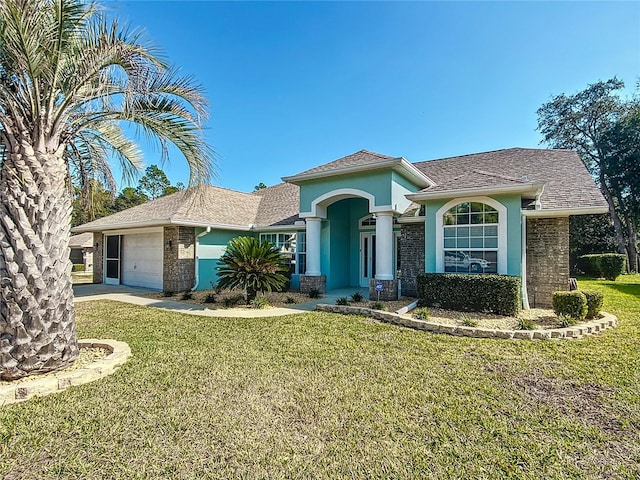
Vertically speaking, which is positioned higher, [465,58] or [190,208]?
[465,58]

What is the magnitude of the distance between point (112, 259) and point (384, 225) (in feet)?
52.8

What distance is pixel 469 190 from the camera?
10.0 meters

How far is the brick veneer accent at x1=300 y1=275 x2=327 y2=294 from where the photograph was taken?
1395 cm

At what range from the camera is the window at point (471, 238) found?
1015 centimetres

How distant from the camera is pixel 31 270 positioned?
4879 mm

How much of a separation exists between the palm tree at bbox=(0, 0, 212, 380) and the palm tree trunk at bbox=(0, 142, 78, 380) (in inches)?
0.5

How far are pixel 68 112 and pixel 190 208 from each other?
10.1 m

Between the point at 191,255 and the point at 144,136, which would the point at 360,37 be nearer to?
the point at 144,136

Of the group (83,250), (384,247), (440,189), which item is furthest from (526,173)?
(83,250)

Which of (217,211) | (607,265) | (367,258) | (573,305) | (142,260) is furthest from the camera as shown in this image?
(607,265)

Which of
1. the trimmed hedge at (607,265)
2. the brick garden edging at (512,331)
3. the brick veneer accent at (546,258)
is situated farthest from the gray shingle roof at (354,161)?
the trimmed hedge at (607,265)

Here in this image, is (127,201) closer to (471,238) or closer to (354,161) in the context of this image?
(354,161)

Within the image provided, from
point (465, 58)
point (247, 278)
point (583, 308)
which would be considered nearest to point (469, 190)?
point (583, 308)

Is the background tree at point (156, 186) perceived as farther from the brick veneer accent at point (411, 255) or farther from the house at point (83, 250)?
the brick veneer accent at point (411, 255)
